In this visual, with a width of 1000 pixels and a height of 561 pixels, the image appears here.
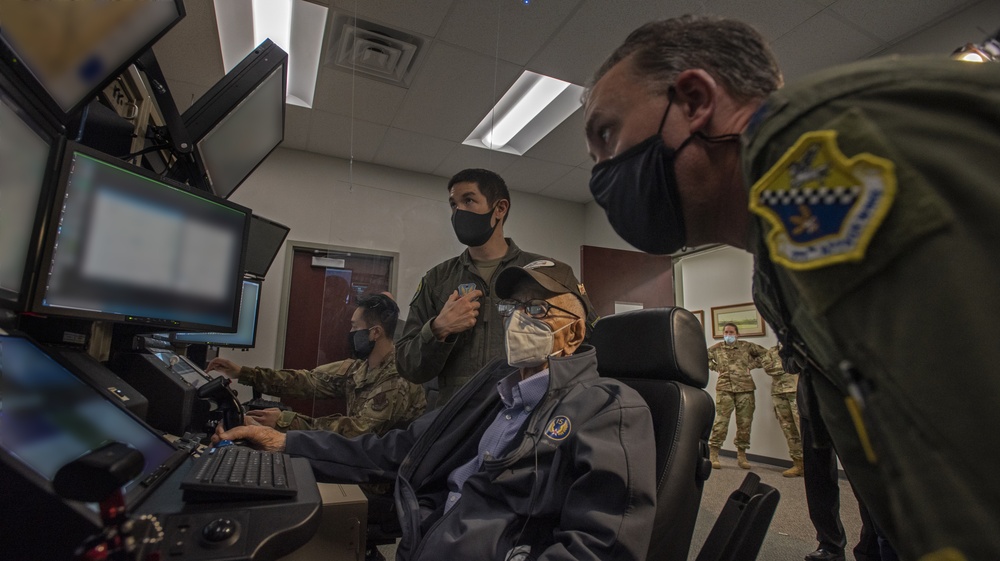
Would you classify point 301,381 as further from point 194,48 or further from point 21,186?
point 194,48

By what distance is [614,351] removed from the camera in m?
1.39

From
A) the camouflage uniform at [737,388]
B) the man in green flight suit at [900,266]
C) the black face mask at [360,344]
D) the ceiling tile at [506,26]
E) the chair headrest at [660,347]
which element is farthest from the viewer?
the camouflage uniform at [737,388]

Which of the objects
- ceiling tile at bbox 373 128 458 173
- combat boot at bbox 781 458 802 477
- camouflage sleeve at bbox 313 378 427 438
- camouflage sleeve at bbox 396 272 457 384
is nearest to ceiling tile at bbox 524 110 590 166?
ceiling tile at bbox 373 128 458 173

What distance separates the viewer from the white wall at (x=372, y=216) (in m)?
2.20

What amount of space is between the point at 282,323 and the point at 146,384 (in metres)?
2.26

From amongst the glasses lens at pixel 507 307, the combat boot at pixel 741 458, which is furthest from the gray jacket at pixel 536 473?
the combat boot at pixel 741 458

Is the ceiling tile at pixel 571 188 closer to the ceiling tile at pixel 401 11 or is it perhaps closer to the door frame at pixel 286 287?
the ceiling tile at pixel 401 11

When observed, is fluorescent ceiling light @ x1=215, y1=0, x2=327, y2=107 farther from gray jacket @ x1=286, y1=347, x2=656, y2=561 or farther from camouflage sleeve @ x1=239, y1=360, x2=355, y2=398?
gray jacket @ x1=286, y1=347, x2=656, y2=561

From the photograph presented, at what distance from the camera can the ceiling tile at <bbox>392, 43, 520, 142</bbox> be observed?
9.39 ft

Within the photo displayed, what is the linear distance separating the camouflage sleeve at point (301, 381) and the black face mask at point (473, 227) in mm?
928

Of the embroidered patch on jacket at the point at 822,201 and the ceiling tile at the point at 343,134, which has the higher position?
the ceiling tile at the point at 343,134

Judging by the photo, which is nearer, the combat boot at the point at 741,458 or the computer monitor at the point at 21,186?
the computer monitor at the point at 21,186

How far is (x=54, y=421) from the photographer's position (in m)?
0.62

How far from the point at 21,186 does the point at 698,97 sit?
104cm
